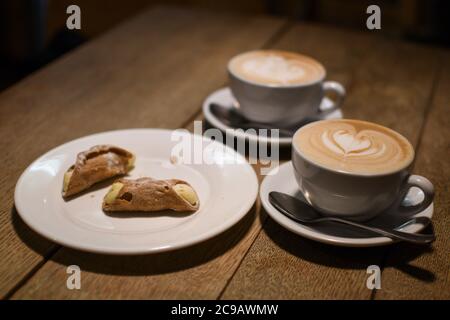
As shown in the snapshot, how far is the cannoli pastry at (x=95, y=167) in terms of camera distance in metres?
0.83

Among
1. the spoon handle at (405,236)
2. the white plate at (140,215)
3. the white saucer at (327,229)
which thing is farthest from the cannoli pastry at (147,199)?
the spoon handle at (405,236)

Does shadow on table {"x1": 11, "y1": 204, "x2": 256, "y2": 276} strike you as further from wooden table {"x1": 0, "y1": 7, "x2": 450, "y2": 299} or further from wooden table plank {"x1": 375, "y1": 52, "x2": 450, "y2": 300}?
wooden table plank {"x1": 375, "y1": 52, "x2": 450, "y2": 300}

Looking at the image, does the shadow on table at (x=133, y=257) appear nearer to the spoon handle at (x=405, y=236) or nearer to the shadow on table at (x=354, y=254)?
the shadow on table at (x=354, y=254)

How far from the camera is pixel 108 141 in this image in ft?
3.23

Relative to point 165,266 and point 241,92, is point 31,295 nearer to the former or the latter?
point 165,266

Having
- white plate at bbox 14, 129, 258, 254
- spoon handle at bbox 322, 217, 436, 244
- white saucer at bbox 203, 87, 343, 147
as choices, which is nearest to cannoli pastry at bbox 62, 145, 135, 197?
white plate at bbox 14, 129, 258, 254

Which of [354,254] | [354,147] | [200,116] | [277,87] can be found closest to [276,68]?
[277,87]

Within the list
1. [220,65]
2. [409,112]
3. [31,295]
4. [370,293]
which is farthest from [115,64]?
[370,293]

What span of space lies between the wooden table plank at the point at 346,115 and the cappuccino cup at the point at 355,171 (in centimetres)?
7

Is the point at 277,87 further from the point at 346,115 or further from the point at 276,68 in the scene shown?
the point at 346,115

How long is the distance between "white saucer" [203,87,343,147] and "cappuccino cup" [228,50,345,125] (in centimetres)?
5
